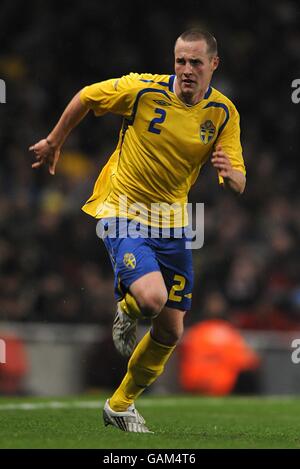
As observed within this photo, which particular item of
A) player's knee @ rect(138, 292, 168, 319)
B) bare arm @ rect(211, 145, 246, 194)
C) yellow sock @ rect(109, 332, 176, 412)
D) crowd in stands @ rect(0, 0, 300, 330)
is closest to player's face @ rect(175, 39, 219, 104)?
bare arm @ rect(211, 145, 246, 194)

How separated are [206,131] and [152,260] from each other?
919 millimetres

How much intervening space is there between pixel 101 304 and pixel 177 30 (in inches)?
208

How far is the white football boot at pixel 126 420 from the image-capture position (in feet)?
23.7

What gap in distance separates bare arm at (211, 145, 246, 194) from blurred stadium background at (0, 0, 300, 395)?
6.30 m

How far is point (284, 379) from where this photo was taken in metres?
14.0

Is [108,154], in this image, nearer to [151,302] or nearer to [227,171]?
[227,171]

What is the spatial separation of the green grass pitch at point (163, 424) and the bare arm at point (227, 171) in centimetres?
148

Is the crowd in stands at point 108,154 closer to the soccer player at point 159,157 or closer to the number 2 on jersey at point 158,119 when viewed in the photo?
the soccer player at point 159,157

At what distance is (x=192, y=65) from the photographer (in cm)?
716

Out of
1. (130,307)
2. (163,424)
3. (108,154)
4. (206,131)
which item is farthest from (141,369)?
(108,154)

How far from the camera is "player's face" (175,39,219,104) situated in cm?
715

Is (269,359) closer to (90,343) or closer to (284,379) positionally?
(284,379)

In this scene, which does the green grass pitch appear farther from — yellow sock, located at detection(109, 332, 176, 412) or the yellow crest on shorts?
the yellow crest on shorts

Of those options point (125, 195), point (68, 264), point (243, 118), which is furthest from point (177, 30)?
point (125, 195)
